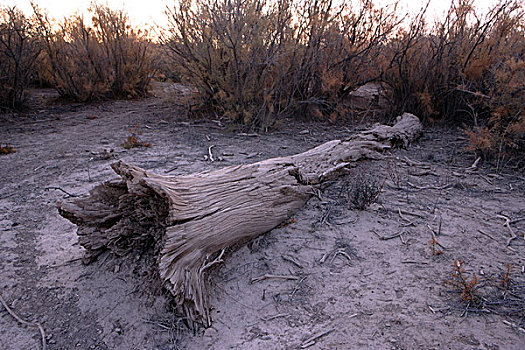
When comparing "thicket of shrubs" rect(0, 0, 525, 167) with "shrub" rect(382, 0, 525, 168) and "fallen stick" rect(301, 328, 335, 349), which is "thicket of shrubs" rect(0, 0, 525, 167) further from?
"fallen stick" rect(301, 328, 335, 349)

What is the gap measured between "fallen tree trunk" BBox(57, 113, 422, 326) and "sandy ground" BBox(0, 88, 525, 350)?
148mm

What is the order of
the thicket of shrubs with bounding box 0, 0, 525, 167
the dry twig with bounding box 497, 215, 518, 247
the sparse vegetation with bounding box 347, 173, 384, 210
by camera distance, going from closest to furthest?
the dry twig with bounding box 497, 215, 518, 247 → the sparse vegetation with bounding box 347, 173, 384, 210 → the thicket of shrubs with bounding box 0, 0, 525, 167

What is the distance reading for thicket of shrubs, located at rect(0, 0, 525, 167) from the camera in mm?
5672

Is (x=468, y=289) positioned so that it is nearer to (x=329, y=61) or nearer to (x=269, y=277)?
(x=269, y=277)

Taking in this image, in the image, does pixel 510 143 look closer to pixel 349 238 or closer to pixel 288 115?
pixel 349 238

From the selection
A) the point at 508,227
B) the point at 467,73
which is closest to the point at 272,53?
the point at 467,73

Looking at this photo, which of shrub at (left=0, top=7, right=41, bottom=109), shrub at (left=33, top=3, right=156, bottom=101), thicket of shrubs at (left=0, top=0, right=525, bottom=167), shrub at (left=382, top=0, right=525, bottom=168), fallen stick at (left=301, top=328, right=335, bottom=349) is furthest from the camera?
shrub at (left=33, top=3, right=156, bottom=101)

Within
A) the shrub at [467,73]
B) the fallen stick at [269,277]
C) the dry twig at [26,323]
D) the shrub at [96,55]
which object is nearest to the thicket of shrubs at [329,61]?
the shrub at [467,73]

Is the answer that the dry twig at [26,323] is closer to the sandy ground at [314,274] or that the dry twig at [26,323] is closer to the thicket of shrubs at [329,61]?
the sandy ground at [314,274]

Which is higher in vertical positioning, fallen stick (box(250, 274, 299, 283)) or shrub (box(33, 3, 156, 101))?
shrub (box(33, 3, 156, 101))

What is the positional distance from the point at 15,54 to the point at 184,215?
25.8 ft

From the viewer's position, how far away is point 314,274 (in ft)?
8.59

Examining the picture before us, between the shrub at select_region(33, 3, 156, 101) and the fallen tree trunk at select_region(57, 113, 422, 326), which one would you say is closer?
the fallen tree trunk at select_region(57, 113, 422, 326)

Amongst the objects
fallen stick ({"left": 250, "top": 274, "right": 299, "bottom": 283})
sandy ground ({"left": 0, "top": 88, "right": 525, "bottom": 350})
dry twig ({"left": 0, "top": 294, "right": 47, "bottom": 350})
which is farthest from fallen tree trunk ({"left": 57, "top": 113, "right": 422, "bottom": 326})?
dry twig ({"left": 0, "top": 294, "right": 47, "bottom": 350})
